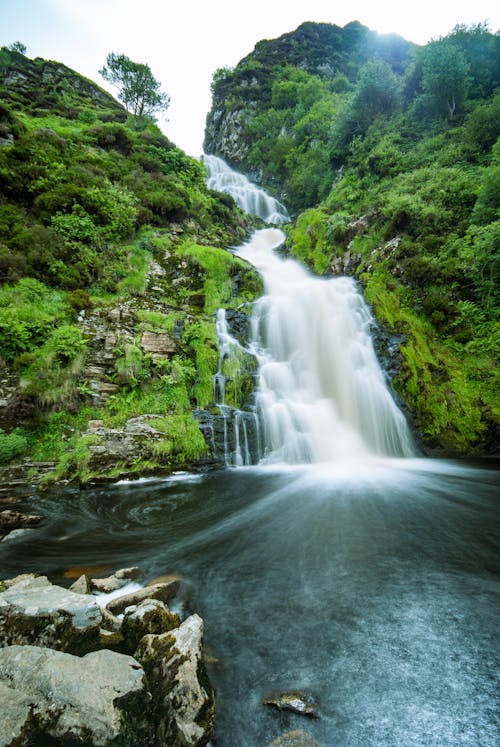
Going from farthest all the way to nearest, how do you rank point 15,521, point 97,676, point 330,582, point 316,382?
point 316,382 < point 15,521 < point 330,582 < point 97,676

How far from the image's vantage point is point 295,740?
5.70ft

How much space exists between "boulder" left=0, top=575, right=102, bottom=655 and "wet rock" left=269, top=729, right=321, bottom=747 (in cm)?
134

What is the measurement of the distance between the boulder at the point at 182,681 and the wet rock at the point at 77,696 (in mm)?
107

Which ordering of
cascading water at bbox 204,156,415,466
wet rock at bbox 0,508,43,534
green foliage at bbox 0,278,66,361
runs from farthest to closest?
cascading water at bbox 204,156,415,466 → green foliage at bbox 0,278,66,361 → wet rock at bbox 0,508,43,534

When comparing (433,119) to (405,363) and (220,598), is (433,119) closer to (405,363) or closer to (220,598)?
(405,363)

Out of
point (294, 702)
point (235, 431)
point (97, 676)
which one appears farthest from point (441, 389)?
point (97, 676)

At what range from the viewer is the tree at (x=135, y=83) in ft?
84.4

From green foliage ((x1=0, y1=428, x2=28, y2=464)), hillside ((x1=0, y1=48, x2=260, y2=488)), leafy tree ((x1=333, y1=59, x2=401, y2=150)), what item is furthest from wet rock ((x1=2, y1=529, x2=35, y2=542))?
leafy tree ((x1=333, y1=59, x2=401, y2=150))

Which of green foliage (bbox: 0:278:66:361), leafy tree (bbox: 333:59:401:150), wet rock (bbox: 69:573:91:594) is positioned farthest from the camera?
leafy tree (bbox: 333:59:401:150)

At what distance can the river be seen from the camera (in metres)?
1.94

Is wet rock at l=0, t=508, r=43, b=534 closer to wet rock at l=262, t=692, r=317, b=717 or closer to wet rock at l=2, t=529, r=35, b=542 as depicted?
wet rock at l=2, t=529, r=35, b=542

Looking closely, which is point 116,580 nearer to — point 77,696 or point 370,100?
point 77,696

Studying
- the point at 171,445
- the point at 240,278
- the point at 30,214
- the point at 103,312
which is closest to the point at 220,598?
the point at 171,445

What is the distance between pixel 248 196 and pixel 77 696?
116 feet
